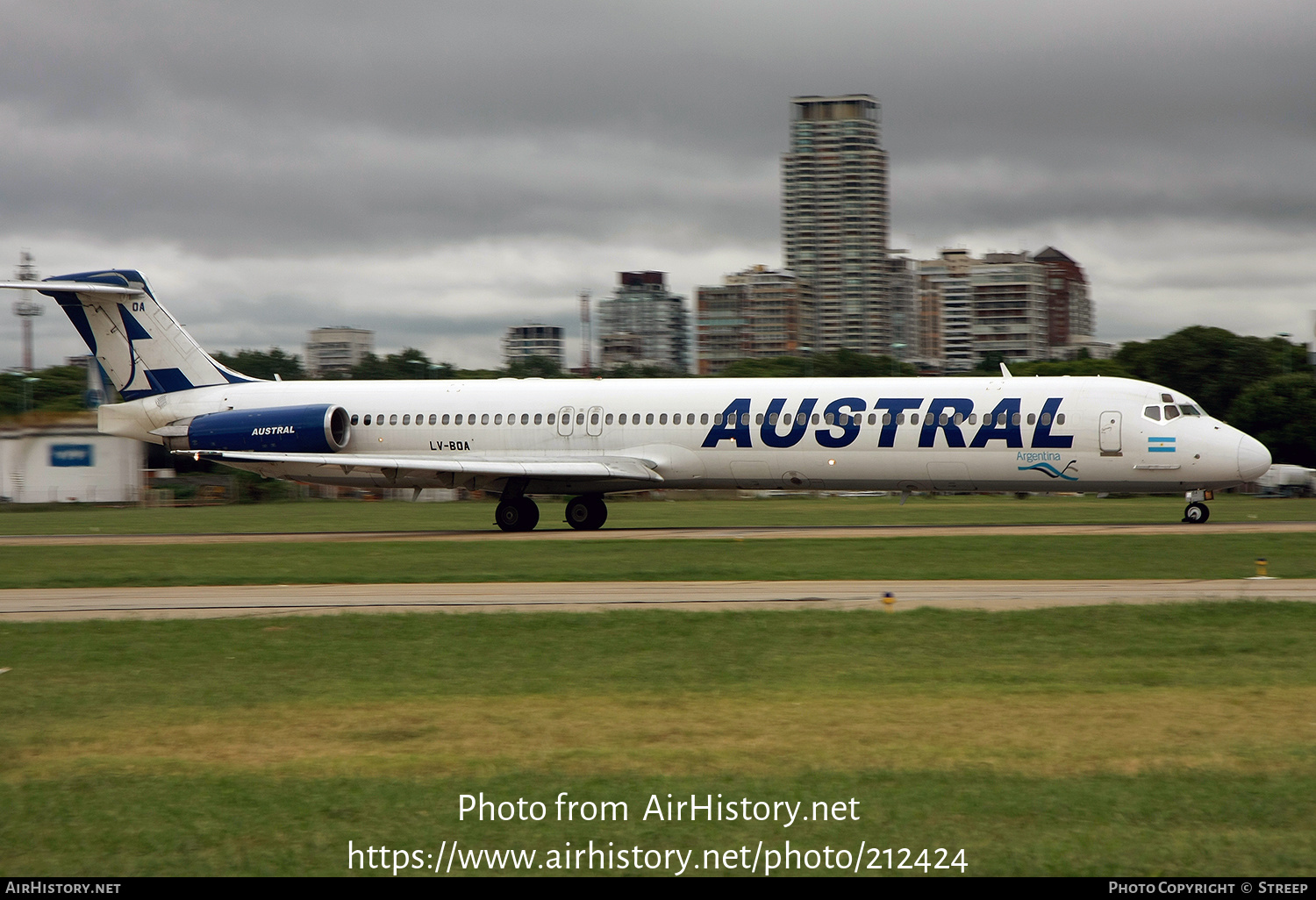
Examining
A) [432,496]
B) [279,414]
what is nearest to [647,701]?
[279,414]

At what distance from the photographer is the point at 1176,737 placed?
30.1 feet

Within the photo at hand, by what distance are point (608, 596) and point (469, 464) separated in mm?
14622

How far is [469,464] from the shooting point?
31578mm

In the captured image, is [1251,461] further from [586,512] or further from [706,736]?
[706,736]

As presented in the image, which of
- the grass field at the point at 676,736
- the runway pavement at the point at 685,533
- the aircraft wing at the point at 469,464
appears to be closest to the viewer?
the grass field at the point at 676,736

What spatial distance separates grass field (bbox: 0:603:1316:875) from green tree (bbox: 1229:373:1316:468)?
2512 inches

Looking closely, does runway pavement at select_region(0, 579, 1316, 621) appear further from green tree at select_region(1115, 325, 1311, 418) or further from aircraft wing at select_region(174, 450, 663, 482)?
green tree at select_region(1115, 325, 1311, 418)

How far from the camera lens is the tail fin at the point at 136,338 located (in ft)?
118

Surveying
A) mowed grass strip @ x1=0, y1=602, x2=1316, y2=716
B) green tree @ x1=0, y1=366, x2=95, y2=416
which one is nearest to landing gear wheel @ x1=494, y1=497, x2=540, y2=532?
mowed grass strip @ x1=0, y1=602, x2=1316, y2=716

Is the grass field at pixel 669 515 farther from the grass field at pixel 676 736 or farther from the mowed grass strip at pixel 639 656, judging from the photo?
the grass field at pixel 676 736

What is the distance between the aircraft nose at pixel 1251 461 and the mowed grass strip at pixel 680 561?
2.62m

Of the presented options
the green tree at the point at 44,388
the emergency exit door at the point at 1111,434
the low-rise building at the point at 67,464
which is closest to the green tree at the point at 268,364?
the green tree at the point at 44,388

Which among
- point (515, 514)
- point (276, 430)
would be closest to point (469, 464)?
point (515, 514)
